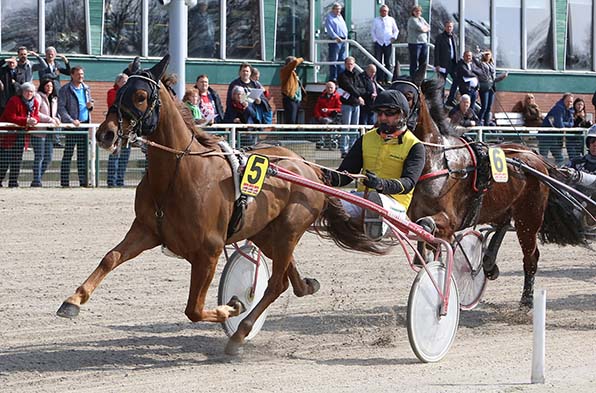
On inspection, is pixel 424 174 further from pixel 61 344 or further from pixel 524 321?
pixel 61 344

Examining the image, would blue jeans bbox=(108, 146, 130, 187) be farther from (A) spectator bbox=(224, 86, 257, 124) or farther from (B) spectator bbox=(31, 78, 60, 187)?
(A) spectator bbox=(224, 86, 257, 124)

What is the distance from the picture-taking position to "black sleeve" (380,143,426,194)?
7.65 m

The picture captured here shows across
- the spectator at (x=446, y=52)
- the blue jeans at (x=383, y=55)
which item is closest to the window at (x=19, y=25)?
the blue jeans at (x=383, y=55)

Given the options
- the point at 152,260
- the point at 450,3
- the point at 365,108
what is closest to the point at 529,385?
the point at 152,260

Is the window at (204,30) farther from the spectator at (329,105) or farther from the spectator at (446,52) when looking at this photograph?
the spectator at (446,52)

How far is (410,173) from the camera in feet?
25.8

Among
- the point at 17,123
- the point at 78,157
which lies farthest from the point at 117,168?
the point at 17,123

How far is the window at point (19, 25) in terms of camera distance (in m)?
18.3

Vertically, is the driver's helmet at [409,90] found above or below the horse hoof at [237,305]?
above

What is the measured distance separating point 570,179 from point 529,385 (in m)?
3.65

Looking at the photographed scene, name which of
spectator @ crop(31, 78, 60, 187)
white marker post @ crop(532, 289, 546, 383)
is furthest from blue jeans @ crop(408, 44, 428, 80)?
white marker post @ crop(532, 289, 546, 383)

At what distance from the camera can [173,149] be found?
22.8 feet

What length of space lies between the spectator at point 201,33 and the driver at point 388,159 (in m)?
12.8

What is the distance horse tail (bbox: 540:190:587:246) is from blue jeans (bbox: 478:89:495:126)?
9954mm
